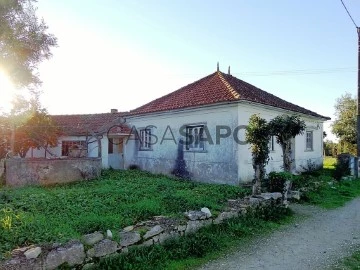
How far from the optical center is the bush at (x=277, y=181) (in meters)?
10.0

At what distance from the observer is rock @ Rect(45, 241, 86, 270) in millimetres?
4523

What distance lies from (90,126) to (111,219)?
615 inches

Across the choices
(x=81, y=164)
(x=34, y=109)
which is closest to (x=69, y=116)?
(x=34, y=109)

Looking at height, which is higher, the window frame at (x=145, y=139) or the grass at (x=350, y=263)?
the window frame at (x=145, y=139)

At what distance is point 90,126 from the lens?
21.2 m

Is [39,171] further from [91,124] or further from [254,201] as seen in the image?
[254,201]

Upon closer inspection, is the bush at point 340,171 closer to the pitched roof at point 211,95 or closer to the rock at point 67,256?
the pitched roof at point 211,95

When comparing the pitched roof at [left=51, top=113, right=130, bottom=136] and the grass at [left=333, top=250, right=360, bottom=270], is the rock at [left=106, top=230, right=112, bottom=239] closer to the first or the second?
the grass at [left=333, top=250, right=360, bottom=270]

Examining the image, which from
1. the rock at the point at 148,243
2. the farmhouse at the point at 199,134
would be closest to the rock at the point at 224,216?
the rock at the point at 148,243

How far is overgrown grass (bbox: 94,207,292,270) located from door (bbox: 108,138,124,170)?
12.8m

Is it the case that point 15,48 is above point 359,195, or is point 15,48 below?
above

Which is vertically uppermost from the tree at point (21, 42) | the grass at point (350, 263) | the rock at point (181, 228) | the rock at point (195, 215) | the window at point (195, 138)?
the tree at point (21, 42)

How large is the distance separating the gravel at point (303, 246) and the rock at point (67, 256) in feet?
7.24

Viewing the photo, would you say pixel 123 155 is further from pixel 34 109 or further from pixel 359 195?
pixel 359 195
